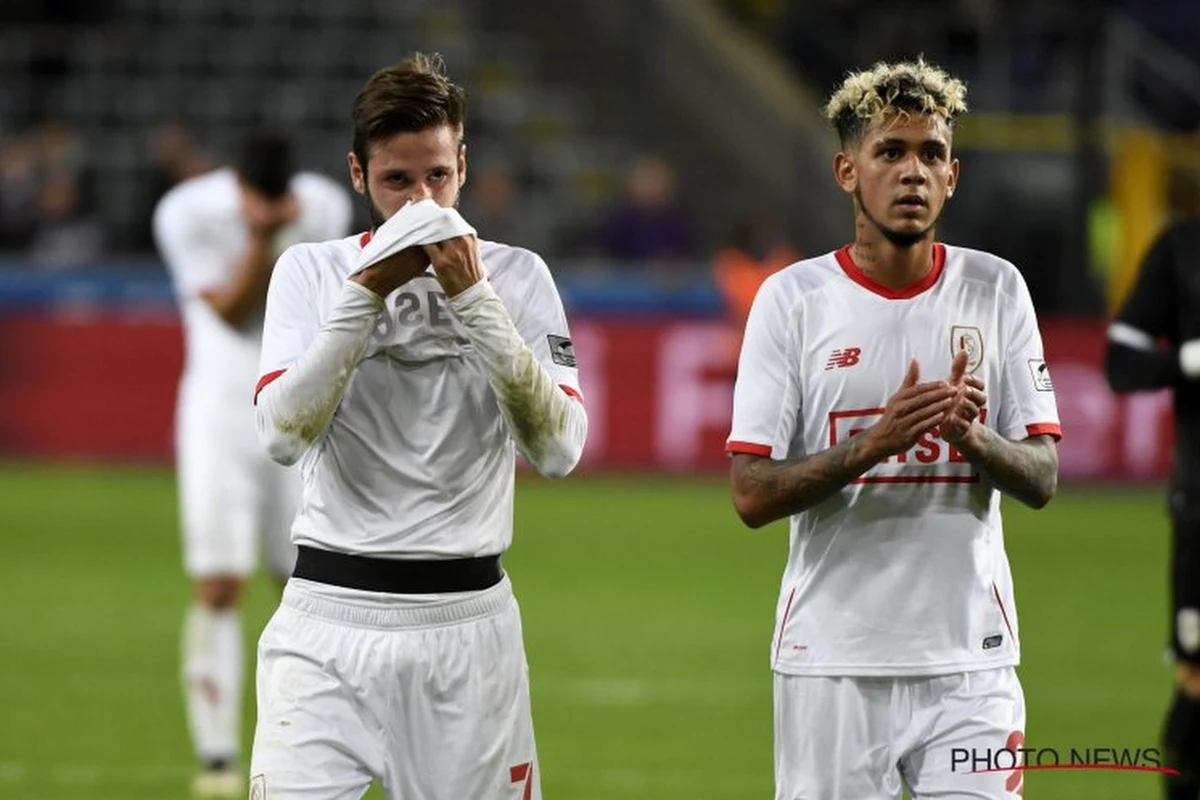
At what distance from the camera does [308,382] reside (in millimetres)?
5199

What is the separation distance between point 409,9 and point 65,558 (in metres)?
12.3

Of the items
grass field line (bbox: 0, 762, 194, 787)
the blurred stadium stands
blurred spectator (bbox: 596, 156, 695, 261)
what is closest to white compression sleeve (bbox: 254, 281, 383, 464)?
grass field line (bbox: 0, 762, 194, 787)

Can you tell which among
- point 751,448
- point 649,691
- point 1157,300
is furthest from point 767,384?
point 649,691

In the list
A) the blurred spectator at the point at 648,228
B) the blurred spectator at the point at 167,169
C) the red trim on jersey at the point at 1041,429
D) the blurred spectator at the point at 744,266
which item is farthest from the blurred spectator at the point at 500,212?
the red trim on jersey at the point at 1041,429

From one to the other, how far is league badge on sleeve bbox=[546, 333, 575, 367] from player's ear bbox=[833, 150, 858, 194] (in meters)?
0.77

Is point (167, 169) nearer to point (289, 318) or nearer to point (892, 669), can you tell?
point (289, 318)

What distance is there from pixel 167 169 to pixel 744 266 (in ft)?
18.8

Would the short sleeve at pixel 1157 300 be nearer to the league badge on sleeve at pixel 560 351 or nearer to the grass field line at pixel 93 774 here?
the league badge on sleeve at pixel 560 351

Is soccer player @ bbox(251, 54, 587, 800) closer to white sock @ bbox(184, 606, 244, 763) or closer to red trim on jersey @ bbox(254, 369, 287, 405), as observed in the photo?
red trim on jersey @ bbox(254, 369, 287, 405)

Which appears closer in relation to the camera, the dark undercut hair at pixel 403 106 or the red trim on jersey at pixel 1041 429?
the dark undercut hair at pixel 403 106

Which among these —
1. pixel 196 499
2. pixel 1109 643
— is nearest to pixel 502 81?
pixel 1109 643

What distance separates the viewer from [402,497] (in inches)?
211

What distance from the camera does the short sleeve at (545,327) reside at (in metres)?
5.45

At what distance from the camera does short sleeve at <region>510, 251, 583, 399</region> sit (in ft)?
17.9
